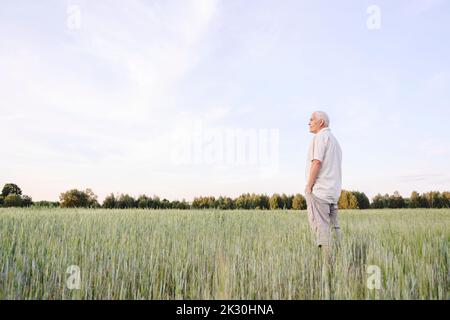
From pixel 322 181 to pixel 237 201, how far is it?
2241 cm

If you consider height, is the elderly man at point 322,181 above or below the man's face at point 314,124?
below

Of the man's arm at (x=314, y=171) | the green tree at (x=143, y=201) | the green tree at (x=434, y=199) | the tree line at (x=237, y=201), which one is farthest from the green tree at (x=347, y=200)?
the man's arm at (x=314, y=171)

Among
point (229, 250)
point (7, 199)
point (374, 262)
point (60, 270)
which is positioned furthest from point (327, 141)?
point (7, 199)

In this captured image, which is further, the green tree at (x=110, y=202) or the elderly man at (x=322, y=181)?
the green tree at (x=110, y=202)

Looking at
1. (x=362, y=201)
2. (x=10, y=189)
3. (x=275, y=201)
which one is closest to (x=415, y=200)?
(x=362, y=201)

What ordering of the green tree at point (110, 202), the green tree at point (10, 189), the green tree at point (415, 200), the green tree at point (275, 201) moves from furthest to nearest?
the green tree at point (415, 200) → the green tree at point (275, 201) → the green tree at point (10, 189) → the green tree at point (110, 202)

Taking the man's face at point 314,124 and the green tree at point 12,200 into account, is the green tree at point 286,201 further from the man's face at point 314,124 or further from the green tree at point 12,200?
the man's face at point 314,124

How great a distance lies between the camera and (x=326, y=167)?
4.55 m

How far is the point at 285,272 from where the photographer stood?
3.63m

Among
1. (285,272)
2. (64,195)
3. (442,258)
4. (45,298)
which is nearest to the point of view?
(45,298)

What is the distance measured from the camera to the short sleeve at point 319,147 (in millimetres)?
4449

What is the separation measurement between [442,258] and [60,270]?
4.50m

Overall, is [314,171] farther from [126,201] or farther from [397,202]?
[397,202]
